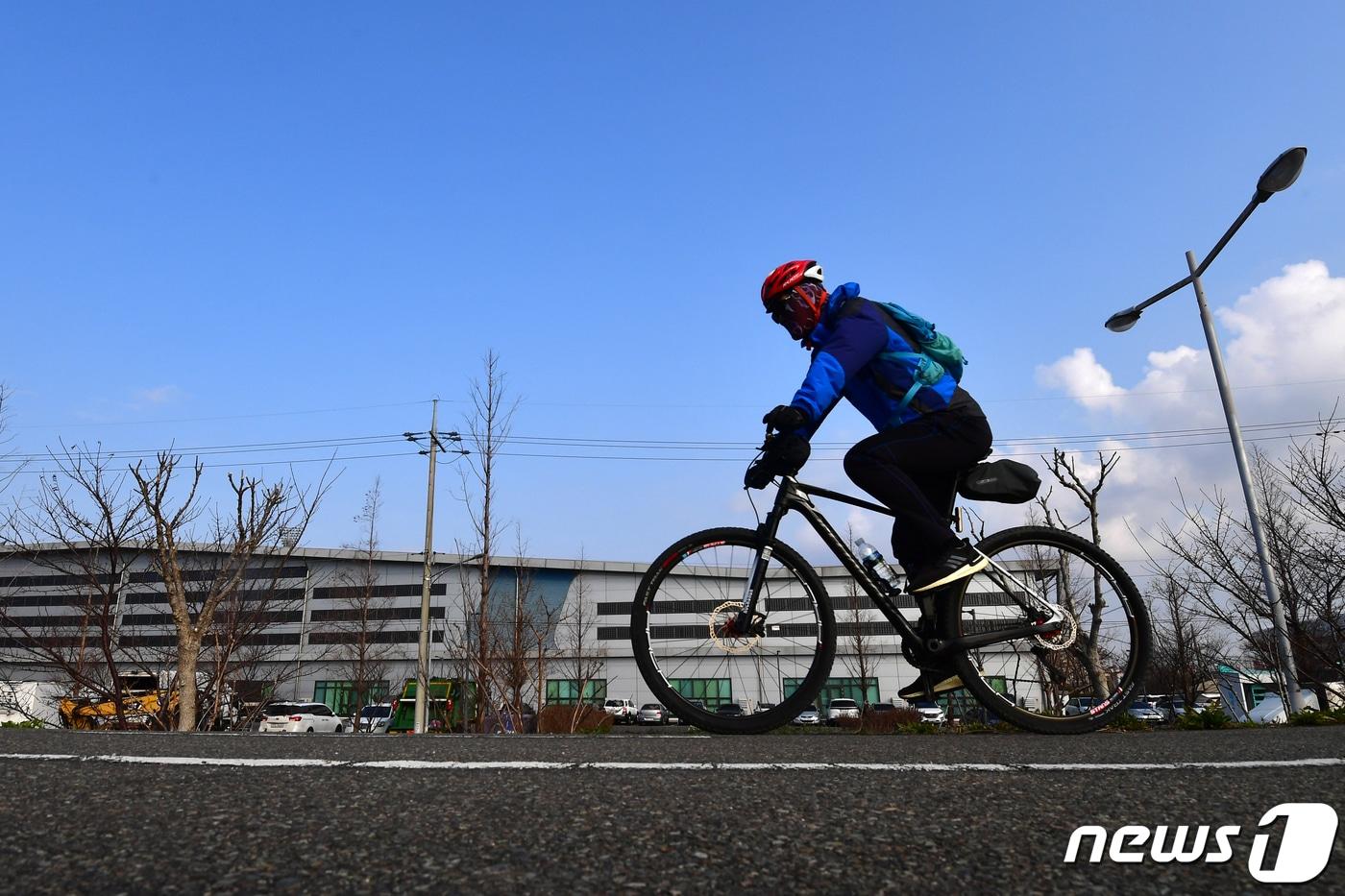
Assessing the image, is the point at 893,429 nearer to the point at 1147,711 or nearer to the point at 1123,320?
the point at 1123,320

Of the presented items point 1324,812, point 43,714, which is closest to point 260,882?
point 1324,812

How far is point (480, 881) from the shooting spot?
1304 millimetres

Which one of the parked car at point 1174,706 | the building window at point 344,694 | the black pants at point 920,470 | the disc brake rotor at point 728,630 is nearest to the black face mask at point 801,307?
the black pants at point 920,470

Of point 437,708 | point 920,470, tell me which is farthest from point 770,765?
point 437,708

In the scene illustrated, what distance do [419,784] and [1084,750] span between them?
2.39 meters

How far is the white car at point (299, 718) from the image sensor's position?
29.2 metres

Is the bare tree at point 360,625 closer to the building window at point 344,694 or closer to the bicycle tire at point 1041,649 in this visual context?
the building window at point 344,694

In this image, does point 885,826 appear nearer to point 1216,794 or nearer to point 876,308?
point 1216,794

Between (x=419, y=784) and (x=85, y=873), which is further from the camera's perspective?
(x=419, y=784)

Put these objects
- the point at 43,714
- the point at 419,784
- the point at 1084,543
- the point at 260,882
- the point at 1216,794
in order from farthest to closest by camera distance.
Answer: the point at 43,714, the point at 1084,543, the point at 419,784, the point at 1216,794, the point at 260,882

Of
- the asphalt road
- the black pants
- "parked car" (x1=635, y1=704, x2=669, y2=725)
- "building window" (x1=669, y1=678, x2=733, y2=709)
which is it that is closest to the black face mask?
the black pants

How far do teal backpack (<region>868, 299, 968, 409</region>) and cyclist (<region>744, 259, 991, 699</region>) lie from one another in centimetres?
2

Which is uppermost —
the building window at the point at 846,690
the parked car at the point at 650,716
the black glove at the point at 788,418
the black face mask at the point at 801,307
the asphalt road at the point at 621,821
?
the black face mask at the point at 801,307

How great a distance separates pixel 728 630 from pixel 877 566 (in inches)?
31.4
